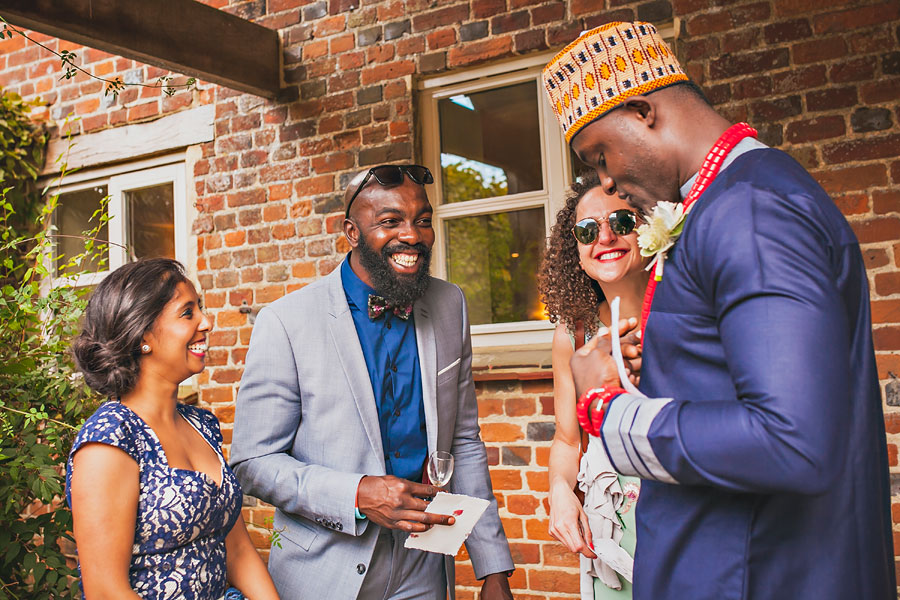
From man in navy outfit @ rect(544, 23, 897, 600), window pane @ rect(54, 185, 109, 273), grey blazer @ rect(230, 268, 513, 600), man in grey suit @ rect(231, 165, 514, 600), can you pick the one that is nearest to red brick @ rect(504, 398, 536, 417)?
man in grey suit @ rect(231, 165, 514, 600)

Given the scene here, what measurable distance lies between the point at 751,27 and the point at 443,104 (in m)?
1.65

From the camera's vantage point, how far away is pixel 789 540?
3.71 feet

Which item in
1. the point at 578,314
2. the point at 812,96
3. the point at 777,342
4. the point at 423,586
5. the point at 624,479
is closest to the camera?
the point at 777,342

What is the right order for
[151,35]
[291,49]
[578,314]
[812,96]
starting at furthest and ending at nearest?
[291,49] < [151,35] < [812,96] < [578,314]

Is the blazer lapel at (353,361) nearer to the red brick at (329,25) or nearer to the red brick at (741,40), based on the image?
the red brick at (741,40)

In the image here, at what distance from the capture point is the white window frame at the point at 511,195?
375cm

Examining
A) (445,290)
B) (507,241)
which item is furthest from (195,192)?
(445,290)

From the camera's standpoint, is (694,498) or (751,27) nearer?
(694,498)

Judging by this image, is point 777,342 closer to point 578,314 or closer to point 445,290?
point 578,314

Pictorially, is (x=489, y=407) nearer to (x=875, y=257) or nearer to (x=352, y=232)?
(x=352, y=232)

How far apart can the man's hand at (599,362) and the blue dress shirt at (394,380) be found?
106 cm

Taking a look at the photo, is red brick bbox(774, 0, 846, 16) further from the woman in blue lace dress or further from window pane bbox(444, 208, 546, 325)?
the woman in blue lace dress

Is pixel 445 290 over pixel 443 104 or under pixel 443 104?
under

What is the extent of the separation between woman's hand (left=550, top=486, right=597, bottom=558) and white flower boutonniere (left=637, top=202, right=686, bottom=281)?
46.1 inches
